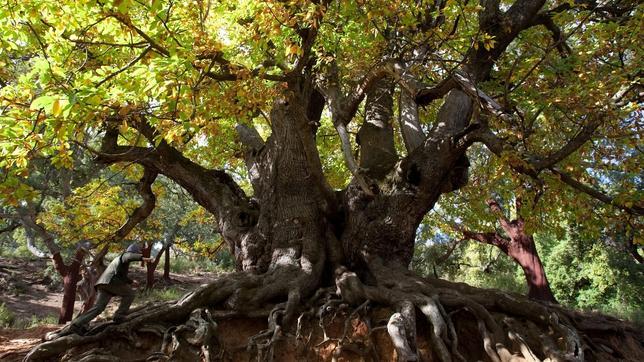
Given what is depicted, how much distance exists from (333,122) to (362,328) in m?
3.24

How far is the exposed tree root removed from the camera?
5.29 m

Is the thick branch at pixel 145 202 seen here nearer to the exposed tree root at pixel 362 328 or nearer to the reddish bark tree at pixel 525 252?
the exposed tree root at pixel 362 328

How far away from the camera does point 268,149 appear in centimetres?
850

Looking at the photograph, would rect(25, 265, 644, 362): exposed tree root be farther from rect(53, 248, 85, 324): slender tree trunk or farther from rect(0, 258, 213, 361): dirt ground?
rect(53, 248, 85, 324): slender tree trunk

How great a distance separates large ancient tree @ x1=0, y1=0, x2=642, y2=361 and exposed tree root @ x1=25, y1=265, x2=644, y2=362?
28mm

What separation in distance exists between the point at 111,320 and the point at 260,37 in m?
4.35

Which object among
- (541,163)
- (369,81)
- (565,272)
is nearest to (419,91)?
(369,81)

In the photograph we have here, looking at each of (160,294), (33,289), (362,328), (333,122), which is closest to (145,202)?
(333,122)

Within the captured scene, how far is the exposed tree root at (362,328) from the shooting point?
529cm

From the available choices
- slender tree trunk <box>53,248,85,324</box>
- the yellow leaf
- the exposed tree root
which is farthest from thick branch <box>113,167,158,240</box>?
the yellow leaf

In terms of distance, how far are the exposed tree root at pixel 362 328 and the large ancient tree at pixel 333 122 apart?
28 millimetres

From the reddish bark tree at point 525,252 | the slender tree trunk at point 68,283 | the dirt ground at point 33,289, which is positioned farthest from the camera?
the dirt ground at point 33,289

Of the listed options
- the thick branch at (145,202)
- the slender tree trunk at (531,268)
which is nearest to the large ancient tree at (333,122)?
the thick branch at (145,202)

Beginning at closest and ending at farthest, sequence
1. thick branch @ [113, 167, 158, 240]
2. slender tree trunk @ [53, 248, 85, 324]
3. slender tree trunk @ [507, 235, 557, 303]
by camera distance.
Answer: thick branch @ [113, 167, 158, 240], slender tree trunk @ [53, 248, 85, 324], slender tree trunk @ [507, 235, 557, 303]
